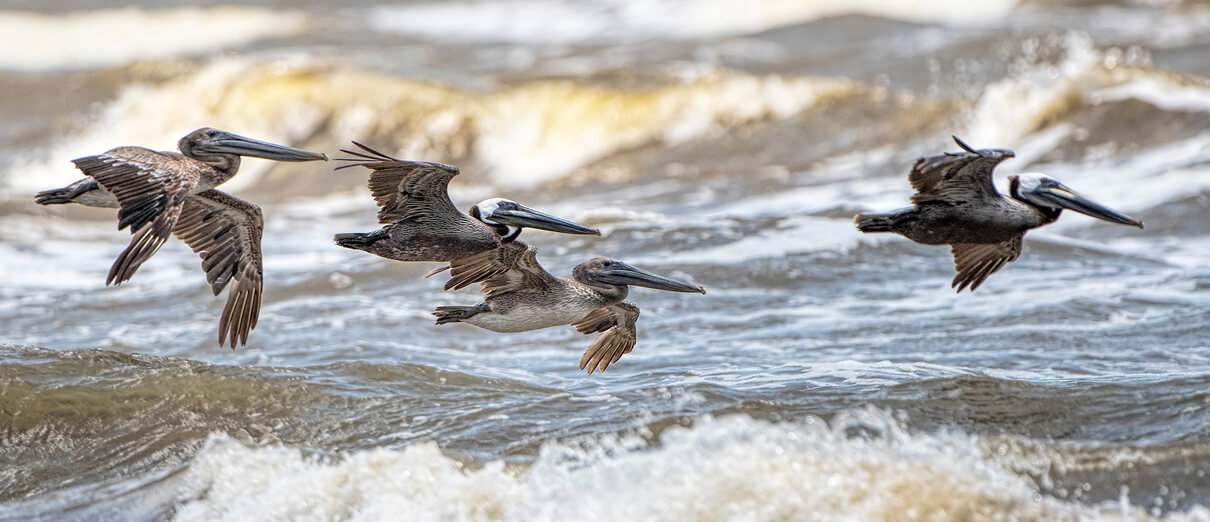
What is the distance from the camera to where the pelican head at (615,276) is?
295 inches

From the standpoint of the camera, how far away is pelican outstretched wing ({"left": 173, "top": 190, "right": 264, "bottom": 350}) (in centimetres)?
784

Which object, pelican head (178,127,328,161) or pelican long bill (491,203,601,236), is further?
pelican head (178,127,328,161)

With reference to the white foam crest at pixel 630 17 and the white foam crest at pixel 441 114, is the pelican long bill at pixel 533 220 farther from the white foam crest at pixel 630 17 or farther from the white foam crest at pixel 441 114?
the white foam crest at pixel 630 17

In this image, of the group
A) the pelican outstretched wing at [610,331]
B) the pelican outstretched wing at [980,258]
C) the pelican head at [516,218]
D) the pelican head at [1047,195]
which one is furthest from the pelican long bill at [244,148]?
the pelican head at [1047,195]

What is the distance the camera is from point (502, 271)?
285 inches

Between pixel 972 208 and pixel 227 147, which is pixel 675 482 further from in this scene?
pixel 227 147

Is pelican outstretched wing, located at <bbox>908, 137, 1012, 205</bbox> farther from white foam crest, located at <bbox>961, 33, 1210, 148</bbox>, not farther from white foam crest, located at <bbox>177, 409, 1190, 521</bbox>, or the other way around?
white foam crest, located at <bbox>961, 33, 1210, 148</bbox>

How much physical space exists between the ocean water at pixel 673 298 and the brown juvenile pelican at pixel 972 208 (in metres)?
0.91

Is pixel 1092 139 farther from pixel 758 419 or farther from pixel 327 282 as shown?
pixel 758 419

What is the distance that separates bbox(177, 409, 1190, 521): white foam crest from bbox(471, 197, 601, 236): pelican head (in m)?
1.18

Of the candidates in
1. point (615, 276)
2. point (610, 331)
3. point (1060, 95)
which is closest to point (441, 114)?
point (1060, 95)

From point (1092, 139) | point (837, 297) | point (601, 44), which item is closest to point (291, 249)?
point (837, 297)

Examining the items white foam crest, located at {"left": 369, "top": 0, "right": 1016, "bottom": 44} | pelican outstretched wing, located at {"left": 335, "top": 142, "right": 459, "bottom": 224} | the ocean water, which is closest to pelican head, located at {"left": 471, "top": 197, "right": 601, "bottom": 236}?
pelican outstretched wing, located at {"left": 335, "top": 142, "right": 459, "bottom": 224}

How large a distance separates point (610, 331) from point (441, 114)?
562 inches
